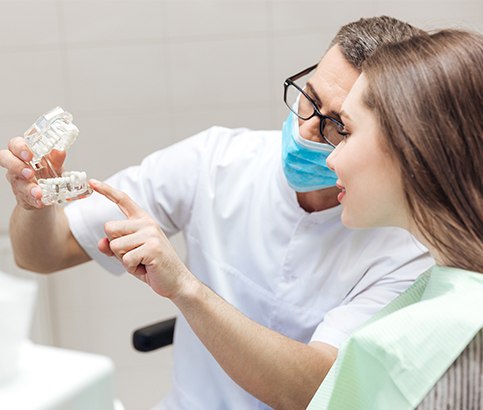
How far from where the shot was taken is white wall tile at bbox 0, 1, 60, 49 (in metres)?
2.04

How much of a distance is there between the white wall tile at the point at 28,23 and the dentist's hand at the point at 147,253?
116cm

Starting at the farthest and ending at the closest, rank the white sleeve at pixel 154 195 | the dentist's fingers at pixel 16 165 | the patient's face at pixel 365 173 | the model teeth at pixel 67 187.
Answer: the white sleeve at pixel 154 195
the dentist's fingers at pixel 16 165
the model teeth at pixel 67 187
the patient's face at pixel 365 173

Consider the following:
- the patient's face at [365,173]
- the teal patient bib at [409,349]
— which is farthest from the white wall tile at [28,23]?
the teal patient bib at [409,349]

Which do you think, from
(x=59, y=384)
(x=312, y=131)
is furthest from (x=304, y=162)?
(x=59, y=384)

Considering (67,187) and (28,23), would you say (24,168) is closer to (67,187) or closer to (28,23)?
(67,187)

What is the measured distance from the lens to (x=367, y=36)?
1166 millimetres

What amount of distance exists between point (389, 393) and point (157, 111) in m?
1.44

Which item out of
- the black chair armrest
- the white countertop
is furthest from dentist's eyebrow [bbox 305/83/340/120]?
the white countertop

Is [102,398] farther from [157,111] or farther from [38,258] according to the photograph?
[157,111]

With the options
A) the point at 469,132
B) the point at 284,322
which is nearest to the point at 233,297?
the point at 284,322

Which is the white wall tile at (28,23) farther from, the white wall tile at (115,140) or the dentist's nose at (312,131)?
the dentist's nose at (312,131)

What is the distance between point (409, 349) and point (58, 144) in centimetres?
55

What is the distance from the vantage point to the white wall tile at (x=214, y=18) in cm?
205

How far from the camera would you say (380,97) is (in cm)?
89
